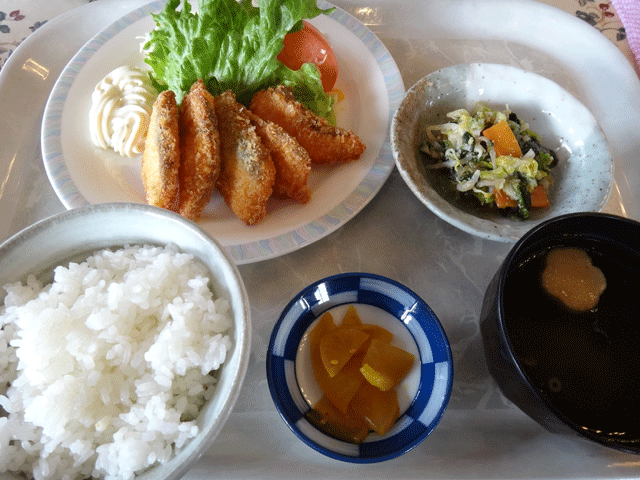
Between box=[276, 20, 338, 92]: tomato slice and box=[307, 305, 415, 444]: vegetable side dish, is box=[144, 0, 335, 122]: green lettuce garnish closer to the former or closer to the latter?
box=[276, 20, 338, 92]: tomato slice

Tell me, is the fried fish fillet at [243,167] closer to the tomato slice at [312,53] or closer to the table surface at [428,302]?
the table surface at [428,302]

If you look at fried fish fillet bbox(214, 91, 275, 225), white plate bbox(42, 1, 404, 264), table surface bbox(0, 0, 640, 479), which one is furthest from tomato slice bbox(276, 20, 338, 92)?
fried fish fillet bbox(214, 91, 275, 225)

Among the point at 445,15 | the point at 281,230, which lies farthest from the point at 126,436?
the point at 445,15

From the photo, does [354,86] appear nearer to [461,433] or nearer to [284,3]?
[284,3]

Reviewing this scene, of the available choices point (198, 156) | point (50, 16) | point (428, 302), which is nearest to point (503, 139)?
point (428, 302)

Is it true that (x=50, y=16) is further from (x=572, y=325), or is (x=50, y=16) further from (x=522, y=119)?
(x=572, y=325)
